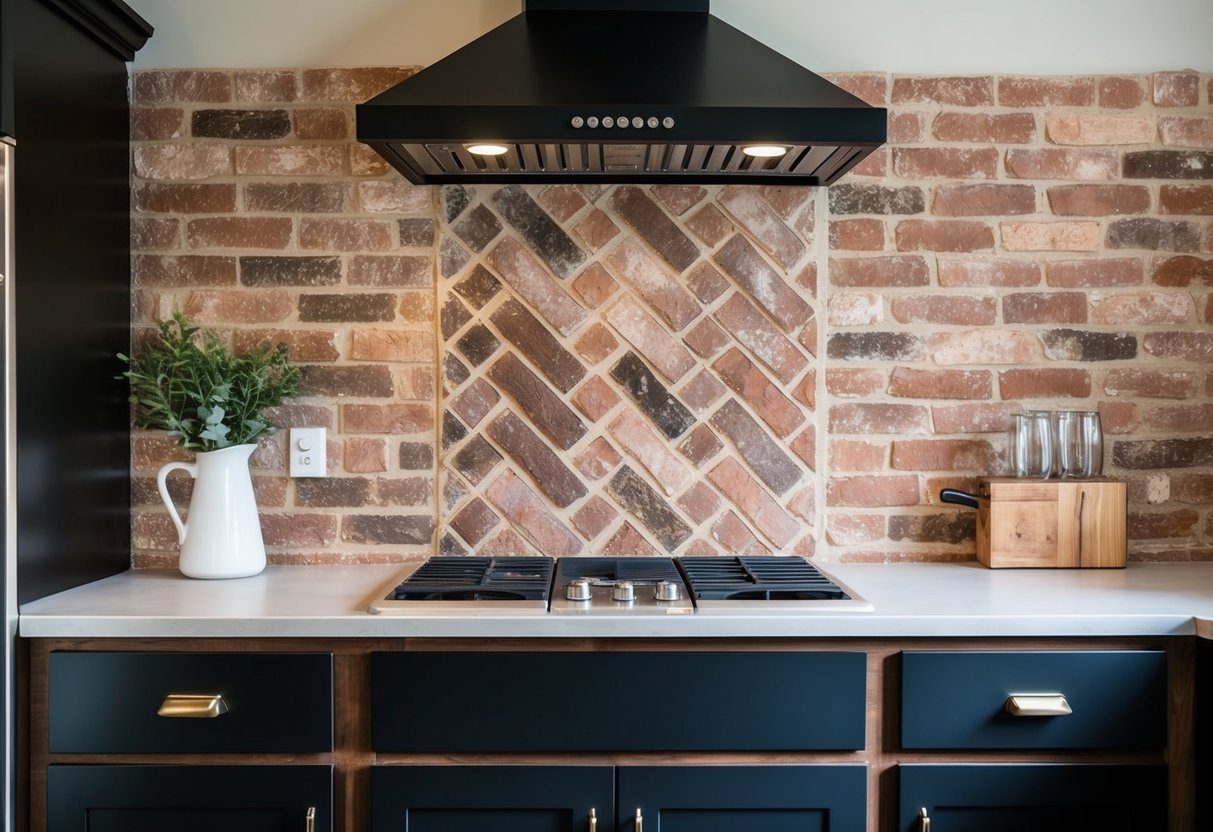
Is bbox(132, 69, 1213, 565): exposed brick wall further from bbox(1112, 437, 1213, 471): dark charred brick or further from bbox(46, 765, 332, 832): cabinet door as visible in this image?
bbox(46, 765, 332, 832): cabinet door

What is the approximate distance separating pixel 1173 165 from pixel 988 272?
0.49 m

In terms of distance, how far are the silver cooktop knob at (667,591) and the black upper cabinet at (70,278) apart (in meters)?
1.13

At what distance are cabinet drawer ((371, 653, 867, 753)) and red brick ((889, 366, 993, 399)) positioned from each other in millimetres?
831

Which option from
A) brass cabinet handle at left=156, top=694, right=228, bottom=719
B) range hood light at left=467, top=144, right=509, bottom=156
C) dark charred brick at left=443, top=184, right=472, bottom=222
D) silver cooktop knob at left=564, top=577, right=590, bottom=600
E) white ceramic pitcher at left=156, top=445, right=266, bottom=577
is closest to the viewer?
→ brass cabinet handle at left=156, top=694, right=228, bottom=719

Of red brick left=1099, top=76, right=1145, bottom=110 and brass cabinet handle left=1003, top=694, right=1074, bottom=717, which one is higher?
red brick left=1099, top=76, right=1145, bottom=110

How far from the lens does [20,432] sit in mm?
1726

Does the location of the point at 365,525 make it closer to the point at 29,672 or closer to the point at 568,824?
the point at 29,672

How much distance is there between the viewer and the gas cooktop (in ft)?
5.40

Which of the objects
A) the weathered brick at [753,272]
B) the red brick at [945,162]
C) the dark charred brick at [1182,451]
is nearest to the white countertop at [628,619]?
the dark charred brick at [1182,451]

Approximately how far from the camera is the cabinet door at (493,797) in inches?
63.1

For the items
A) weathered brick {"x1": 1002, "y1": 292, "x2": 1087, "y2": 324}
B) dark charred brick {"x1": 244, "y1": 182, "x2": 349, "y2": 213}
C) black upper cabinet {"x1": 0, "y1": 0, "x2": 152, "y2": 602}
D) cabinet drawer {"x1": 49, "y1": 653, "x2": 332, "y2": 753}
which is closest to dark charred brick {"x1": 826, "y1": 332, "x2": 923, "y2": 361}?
weathered brick {"x1": 1002, "y1": 292, "x2": 1087, "y2": 324}

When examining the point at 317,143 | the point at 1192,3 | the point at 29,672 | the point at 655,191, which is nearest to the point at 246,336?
the point at 317,143

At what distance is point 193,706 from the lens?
1.59 metres

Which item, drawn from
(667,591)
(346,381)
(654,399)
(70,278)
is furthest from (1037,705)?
(70,278)
